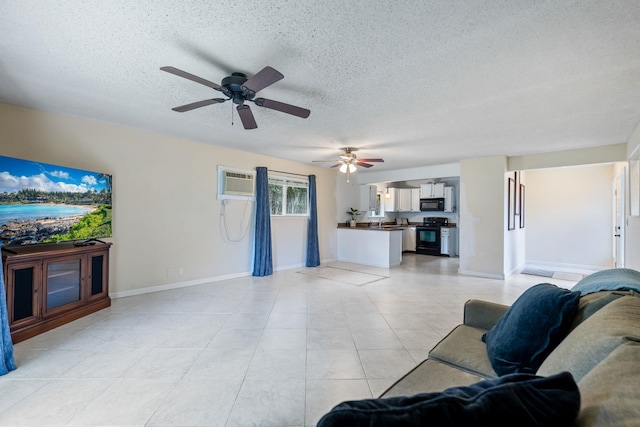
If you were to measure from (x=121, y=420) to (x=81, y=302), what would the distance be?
88.9 inches

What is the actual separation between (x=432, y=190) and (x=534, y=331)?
7.79 meters

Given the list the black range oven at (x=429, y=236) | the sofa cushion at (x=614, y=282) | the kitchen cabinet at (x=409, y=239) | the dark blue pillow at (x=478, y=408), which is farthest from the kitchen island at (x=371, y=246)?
the dark blue pillow at (x=478, y=408)

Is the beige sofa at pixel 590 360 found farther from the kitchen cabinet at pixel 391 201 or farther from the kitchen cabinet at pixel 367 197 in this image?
the kitchen cabinet at pixel 391 201

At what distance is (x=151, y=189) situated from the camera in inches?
163

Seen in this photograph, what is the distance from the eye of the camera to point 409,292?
4.30 meters

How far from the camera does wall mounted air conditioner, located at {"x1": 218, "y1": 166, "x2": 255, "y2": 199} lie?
4906mm

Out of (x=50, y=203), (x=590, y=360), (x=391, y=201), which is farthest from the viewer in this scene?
(x=391, y=201)

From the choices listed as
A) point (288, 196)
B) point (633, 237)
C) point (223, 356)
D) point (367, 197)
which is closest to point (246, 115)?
point (223, 356)

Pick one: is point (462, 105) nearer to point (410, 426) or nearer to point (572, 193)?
point (410, 426)

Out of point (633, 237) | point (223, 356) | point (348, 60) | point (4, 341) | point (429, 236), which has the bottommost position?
point (223, 356)

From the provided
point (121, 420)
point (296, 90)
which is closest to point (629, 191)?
point (296, 90)

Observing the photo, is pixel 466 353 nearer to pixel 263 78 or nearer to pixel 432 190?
pixel 263 78

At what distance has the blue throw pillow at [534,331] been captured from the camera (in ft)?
4.04

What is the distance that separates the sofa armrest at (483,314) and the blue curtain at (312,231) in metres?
4.48
